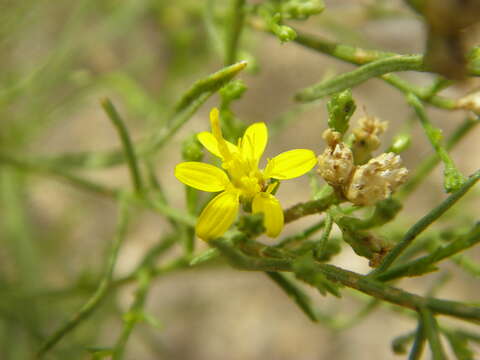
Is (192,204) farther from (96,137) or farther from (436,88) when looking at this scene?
(96,137)

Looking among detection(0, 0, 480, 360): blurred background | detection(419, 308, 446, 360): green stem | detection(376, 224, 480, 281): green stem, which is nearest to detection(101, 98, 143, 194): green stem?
detection(376, 224, 480, 281): green stem

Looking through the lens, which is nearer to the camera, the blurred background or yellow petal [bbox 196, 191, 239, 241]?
yellow petal [bbox 196, 191, 239, 241]

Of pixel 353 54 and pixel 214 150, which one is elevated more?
pixel 353 54

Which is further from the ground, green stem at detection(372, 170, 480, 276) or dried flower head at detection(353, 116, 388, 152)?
dried flower head at detection(353, 116, 388, 152)

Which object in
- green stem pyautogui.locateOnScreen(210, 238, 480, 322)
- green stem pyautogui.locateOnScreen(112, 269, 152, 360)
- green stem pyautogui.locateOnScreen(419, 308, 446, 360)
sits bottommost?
green stem pyautogui.locateOnScreen(112, 269, 152, 360)

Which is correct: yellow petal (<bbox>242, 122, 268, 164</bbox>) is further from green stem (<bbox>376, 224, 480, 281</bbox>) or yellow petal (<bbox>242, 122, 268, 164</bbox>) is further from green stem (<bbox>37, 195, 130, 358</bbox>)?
green stem (<bbox>37, 195, 130, 358</bbox>)

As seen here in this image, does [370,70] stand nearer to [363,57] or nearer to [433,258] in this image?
[363,57]

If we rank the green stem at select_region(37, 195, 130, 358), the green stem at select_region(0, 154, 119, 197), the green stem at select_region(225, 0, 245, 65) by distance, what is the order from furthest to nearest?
1. the green stem at select_region(0, 154, 119, 197)
2. the green stem at select_region(225, 0, 245, 65)
3. the green stem at select_region(37, 195, 130, 358)

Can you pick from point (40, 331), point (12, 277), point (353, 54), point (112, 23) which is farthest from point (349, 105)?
point (12, 277)
